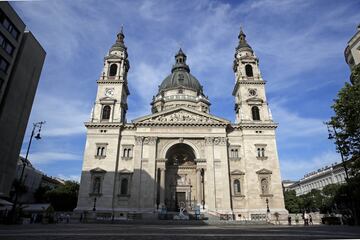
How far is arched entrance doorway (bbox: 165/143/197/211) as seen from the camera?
38.1 metres

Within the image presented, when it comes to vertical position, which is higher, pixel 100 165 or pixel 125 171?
pixel 100 165

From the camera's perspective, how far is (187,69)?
6028 centimetres

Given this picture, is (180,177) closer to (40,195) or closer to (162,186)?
(162,186)

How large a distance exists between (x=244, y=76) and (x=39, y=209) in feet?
113

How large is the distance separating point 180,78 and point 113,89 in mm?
18062

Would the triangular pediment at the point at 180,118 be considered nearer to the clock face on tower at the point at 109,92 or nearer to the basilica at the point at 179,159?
the basilica at the point at 179,159

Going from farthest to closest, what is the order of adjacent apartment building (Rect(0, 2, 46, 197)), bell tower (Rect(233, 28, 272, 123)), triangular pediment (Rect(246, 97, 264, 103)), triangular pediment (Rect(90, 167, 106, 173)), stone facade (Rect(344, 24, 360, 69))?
triangular pediment (Rect(246, 97, 264, 103))
bell tower (Rect(233, 28, 272, 123))
triangular pediment (Rect(90, 167, 106, 173))
stone facade (Rect(344, 24, 360, 69))
adjacent apartment building (Rect(0, 2, 46, 197))

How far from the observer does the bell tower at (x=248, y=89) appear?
4022 cm

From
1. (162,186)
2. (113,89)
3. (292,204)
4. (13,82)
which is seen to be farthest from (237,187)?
(13,82)

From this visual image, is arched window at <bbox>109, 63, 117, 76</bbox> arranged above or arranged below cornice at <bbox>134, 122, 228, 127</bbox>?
above

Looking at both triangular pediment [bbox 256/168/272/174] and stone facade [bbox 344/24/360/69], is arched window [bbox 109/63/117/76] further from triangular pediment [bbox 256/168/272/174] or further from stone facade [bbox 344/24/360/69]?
stone facade [bbox 344/24/360/69]

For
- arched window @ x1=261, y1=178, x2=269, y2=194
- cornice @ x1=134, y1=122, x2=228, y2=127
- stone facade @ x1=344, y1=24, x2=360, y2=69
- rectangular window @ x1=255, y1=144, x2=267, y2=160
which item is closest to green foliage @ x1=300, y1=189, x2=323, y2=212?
arched window @ x1=261, y1=178, x2=269, y2=194

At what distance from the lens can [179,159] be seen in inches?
1614

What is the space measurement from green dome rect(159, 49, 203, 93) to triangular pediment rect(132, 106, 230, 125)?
1508cm
